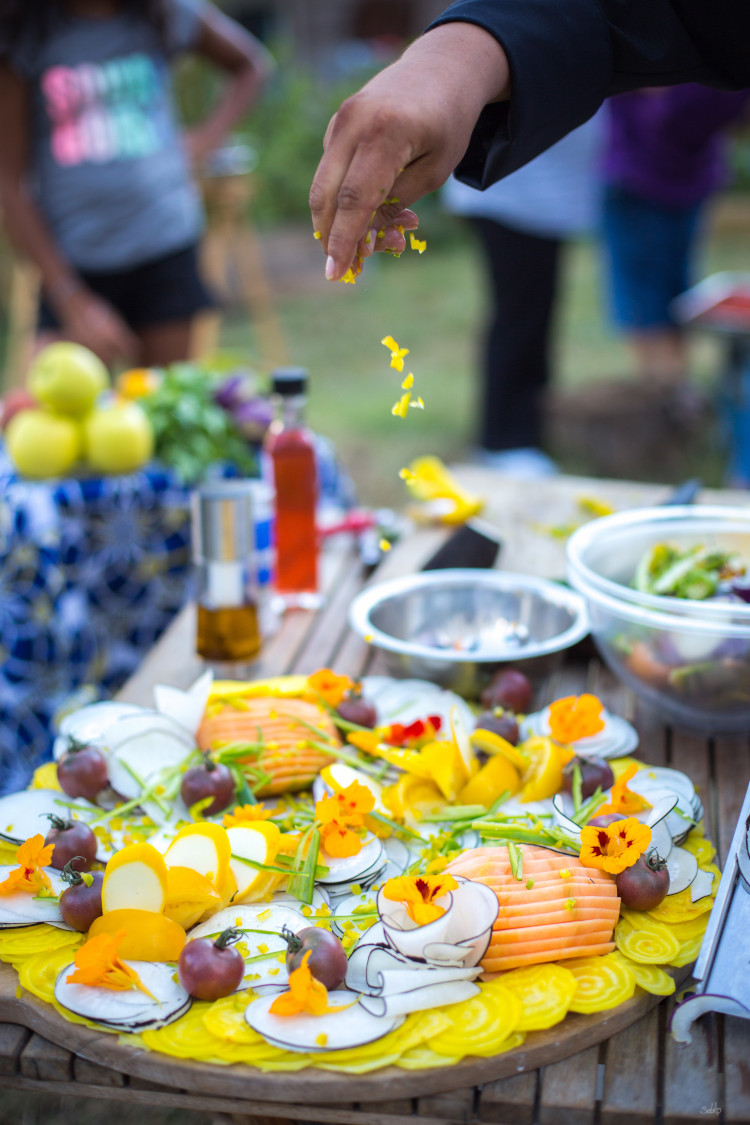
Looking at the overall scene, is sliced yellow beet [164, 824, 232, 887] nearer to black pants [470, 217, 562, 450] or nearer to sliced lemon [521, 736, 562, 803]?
sliced lemon [521, 736, 562, 803]

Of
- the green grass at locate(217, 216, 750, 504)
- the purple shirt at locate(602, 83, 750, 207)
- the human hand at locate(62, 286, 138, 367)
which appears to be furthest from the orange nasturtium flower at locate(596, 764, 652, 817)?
the green grass at locate(217, 216, 750, 504)

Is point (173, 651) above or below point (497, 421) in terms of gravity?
above

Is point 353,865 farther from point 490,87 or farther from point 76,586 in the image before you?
point 76,586

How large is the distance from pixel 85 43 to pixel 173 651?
2.07 m

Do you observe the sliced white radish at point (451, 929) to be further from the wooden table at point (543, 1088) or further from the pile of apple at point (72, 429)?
the pile of apple at point (72, 429)

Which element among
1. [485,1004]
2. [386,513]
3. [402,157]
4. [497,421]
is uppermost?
[402,157]

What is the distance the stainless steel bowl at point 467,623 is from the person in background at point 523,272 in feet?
5.76

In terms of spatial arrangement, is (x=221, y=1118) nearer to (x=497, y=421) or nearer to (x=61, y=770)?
(x=61, y=770)

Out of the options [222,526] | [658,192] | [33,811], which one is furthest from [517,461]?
[33,811]

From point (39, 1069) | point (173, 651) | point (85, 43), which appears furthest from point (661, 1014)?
point (85, 43)

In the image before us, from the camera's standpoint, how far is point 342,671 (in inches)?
61.2

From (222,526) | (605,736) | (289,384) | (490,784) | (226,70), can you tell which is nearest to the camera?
(490,784)

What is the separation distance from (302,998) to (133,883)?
0.21 m

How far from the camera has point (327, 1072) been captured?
82 cm
